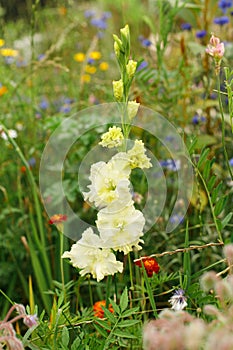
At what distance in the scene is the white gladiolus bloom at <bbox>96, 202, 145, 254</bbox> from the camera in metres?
0.95

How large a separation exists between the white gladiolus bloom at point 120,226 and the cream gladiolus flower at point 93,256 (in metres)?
0.02

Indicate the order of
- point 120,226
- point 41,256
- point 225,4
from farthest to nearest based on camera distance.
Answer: point 225,4
point 41,256
point 120,226

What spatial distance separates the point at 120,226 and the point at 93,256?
75 mm

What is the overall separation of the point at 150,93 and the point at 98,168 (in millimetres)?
885

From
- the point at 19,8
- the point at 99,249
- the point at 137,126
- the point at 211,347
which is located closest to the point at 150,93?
the point at 137,126

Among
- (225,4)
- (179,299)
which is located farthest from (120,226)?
(225,4)

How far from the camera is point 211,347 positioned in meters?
0.54

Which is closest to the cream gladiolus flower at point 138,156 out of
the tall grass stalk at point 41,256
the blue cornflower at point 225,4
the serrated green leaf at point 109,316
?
the serrated green leaf at point 109,316

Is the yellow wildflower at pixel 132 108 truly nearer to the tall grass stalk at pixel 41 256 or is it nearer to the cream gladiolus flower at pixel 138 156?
the cream gladiolus flower at pixel 138 156

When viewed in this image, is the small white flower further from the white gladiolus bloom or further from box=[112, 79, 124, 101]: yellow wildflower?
box=[112, 79, 124, 101]: yellow wildflower

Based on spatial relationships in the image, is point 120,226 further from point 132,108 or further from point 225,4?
point 225,4

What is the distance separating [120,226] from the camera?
95cm

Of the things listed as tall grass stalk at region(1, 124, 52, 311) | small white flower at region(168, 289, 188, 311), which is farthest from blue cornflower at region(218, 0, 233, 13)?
small white flower at region(168, 289, 188, 311)

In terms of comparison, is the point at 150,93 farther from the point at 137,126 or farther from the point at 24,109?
the point at 24,109
